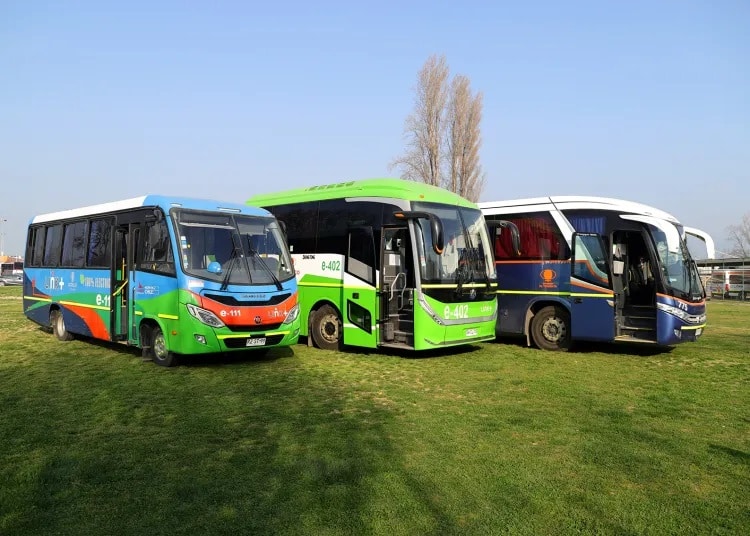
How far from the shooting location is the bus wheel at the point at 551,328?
1323 centimetres

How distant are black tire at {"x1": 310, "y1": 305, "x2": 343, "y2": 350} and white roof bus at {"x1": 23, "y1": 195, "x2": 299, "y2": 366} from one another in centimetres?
189

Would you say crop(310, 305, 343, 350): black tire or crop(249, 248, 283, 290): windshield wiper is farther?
crop(310, 305, 343, 350): black tire

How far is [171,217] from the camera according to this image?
33.9 ft

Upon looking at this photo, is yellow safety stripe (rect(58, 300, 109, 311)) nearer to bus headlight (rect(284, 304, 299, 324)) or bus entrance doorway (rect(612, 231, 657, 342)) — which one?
bus headlight (rect(284, 304, 299, 324))

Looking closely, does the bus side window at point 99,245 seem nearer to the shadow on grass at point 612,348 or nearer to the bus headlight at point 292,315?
the bus headlight at point 292,315

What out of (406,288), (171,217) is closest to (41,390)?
(171,217)

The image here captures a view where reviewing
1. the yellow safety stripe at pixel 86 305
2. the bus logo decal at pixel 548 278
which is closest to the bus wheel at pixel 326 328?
the yellow safety stripe at pixel 86 305

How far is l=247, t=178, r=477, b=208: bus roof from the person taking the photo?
11664mm

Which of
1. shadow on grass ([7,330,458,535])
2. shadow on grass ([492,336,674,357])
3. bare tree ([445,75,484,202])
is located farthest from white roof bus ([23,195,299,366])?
bare tree ([445,75,484,202])

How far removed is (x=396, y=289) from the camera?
11.8 m

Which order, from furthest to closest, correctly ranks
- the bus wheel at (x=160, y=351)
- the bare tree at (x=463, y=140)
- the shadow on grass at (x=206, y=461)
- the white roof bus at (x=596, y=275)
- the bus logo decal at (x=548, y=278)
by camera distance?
the bare tree at (x=463, y=140) → the bus logo decal at (x=548, y=278) → the white roof bus at (x=596, y=275) → the bus wheel at (x=160, y=351) → the shadow on grass at (x=206, y=461)

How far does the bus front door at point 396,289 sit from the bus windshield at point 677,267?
16.3 feet

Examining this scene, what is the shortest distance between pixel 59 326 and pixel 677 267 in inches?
531

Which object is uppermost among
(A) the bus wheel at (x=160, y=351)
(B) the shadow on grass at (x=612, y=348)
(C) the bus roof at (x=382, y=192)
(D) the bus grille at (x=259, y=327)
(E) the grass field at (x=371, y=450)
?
(C) the bus roof at (x=382, y=192)
